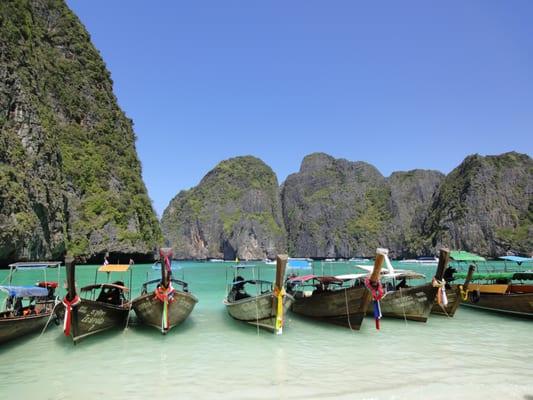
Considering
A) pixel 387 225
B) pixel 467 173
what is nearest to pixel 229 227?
Result: pixel 387 225

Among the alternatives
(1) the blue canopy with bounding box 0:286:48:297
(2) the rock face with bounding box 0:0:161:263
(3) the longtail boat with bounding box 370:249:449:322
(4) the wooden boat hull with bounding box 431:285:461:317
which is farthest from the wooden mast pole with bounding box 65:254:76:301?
(2) the rock face with bounding box 0:0:161:263

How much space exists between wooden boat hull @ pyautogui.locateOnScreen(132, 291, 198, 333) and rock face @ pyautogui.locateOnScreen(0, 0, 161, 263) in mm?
35529

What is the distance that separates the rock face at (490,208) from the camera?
130500 millimetres

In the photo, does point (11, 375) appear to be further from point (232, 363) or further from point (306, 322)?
point (306, 322)

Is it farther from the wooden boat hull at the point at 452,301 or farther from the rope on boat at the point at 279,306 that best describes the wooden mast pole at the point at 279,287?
the wooden boat hull at the point at 452,301

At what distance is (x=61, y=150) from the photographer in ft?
238

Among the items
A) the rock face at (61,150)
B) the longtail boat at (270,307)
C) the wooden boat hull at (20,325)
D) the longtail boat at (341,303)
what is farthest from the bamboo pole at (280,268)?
the rock face at (61,150)

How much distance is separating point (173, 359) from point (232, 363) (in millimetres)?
1742

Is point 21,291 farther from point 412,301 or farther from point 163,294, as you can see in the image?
point 412,301

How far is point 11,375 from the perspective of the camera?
942 centimetres

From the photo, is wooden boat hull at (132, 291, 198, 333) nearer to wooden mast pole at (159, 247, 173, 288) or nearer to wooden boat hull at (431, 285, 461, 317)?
wooden mast pole at (159, 247, 173, 288)

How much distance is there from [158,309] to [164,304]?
0.48 meters

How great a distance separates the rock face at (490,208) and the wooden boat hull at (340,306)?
13084cm

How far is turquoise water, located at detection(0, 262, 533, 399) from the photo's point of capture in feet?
26.9
